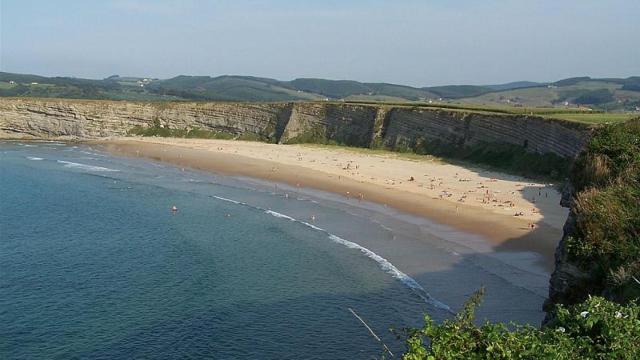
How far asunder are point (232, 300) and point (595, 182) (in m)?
12.8

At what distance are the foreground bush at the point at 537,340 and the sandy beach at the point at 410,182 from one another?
17270mm

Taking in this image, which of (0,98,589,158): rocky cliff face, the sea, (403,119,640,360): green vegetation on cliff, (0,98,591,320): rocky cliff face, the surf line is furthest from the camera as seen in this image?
(0,98,589,158): rocky cliff face

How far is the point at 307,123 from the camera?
236 ft

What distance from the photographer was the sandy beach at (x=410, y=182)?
30812 mm

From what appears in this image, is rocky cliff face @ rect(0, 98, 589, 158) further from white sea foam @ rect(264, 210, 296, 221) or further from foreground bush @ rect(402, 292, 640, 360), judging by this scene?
foreground bush @ rect(402, 292, 640, 360)

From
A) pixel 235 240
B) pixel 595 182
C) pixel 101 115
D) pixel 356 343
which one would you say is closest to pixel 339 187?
pixel 235 240

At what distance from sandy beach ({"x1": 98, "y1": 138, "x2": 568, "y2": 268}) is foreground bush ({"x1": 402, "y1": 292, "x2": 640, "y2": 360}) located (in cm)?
1727

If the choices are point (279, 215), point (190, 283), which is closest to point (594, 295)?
point (190, 283)

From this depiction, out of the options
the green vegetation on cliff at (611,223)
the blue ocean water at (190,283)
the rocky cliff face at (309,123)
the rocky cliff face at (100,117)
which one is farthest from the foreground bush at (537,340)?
the rocky cliff face at (100,117)

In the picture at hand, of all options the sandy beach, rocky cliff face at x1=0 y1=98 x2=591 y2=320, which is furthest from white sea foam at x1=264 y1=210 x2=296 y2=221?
rocky cliff face at x1=0 y1=98 x2=591 y2=320

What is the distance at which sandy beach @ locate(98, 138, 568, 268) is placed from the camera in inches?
1213

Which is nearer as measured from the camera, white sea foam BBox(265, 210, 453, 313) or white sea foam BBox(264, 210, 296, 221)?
white sea foam BBox(265, 210, 453, 313)

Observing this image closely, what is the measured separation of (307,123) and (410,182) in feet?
99.7

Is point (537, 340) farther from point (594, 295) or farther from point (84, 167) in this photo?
point (84, 167)
